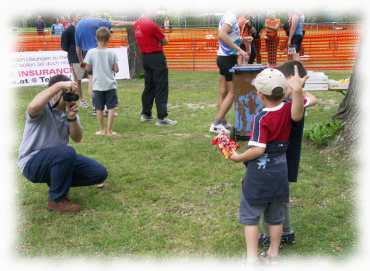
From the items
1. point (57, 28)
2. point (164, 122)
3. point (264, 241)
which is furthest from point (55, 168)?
point (57, 28)

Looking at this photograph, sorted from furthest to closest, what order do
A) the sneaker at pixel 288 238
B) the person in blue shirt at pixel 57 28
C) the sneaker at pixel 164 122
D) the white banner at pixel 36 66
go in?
the person in blue shirt at pixel 57 28 < the white banner at pixel 36 66 < the sneaker at pixel 164 122 < the sneaker at pixel 288 238

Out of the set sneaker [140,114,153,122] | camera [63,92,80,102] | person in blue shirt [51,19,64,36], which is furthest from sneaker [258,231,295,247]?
person in blue shirt [51,19,64,36]

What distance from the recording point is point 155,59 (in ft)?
23.4

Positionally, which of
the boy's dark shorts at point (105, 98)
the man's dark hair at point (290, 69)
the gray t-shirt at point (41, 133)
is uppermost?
the man's dark hair at point (290, 69)

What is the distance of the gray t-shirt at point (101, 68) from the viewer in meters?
6.62

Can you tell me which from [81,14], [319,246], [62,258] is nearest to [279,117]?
[319,246]

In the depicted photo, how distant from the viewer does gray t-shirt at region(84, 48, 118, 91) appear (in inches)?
261

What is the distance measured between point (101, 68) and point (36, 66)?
5.40 m

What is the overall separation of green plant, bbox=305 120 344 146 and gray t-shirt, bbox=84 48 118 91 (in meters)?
2.69

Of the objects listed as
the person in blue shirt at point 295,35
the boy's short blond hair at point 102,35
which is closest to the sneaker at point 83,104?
the boy's short blond hair at point 102,35

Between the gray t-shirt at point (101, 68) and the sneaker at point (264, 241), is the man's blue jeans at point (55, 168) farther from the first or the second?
the gray t-shirt at point (101, 68)

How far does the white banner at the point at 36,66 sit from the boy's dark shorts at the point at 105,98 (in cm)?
499

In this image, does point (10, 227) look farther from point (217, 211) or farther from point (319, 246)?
point (319, 246)

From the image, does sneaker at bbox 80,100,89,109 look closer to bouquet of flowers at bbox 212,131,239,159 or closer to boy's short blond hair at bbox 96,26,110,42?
boy's short blond hair at bbox 96,26,110,42
